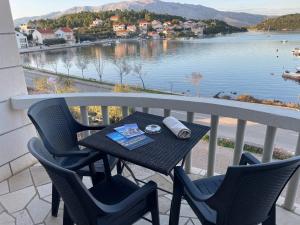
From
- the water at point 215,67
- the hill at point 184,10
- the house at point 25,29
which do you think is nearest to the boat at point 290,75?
the water at point 215,67

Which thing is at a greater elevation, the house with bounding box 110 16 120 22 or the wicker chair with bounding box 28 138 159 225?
the house with bounding box 110 16 120 22

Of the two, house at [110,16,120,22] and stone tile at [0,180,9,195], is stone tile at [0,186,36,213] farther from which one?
house at [110,16,120,22]

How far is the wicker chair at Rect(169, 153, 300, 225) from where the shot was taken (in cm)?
94

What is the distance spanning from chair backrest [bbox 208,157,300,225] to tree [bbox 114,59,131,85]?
21.4 meters

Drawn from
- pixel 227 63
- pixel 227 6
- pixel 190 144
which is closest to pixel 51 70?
pixel 227 63

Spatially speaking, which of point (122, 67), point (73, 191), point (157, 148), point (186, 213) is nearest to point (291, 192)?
point (186, 213)

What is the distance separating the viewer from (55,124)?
1.98 metres

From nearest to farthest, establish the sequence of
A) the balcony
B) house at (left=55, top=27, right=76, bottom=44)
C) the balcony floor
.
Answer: the balcony
the balcony floor
house at (left=55, top=27, right=76, bottom=44)

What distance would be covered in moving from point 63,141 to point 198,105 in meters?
1.24

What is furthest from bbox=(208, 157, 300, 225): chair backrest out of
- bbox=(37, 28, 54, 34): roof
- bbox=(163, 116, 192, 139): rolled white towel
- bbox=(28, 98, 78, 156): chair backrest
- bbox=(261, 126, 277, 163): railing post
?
bbox=(37, 28, 54, 34): roof

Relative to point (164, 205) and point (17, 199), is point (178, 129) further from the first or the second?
point (17, 199)

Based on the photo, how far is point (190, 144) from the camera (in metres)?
1.49

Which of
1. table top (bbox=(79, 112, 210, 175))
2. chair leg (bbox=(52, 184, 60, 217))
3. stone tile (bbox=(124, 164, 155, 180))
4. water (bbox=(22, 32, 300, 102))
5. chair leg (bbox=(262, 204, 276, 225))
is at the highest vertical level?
table top (bbox=(79, 112, 210, 175))

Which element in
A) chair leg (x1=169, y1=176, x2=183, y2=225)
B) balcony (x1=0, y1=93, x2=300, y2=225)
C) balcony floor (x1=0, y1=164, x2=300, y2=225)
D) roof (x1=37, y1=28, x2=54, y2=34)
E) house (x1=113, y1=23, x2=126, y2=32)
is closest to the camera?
chair leg (x1=169, y1=176, x2=183, y2=225)
